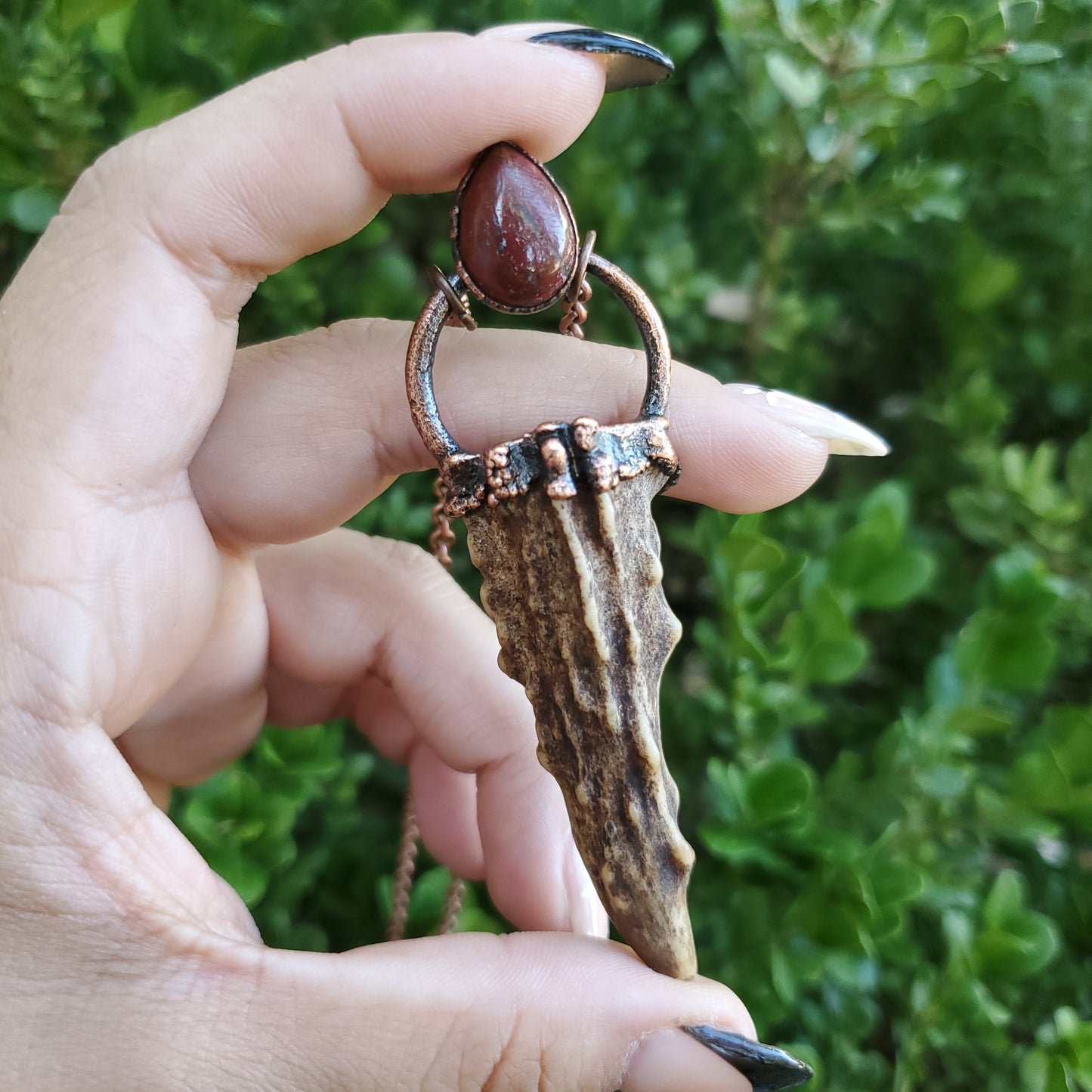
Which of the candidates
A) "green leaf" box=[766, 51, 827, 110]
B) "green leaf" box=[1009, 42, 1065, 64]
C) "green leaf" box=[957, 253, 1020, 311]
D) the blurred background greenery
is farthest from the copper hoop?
"green leaf" box=[957, 253, 1020, 311]

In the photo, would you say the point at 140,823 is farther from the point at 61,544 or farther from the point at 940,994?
the point at 940,994

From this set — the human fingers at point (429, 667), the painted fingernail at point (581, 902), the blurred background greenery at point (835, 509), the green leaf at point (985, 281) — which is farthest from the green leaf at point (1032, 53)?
the painted fingernail at point (581, 902)

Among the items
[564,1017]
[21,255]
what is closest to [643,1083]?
[564,1017]

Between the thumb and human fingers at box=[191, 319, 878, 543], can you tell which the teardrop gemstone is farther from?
the thumb

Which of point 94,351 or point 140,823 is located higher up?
point 94,351

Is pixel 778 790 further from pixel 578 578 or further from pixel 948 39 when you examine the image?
pixel 948 39
